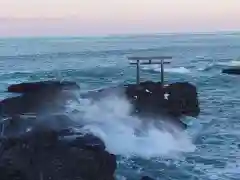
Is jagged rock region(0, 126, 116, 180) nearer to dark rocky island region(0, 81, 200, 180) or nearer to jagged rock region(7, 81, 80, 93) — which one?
dark rocky island region(0, 81, 200, 180)

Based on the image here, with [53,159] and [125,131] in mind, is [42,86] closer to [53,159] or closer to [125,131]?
[125,131]

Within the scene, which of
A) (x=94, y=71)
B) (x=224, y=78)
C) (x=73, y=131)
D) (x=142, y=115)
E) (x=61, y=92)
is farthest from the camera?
(x=94, y=71)

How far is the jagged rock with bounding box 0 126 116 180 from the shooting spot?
58.0ft

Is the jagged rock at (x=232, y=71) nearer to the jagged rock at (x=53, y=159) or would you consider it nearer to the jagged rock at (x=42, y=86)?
the jagged rock at (x=42, y=86)

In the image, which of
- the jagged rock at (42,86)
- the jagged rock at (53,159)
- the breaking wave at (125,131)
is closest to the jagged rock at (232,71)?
the jagged rock at (42,86)

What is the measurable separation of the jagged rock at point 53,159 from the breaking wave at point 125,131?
23.9ft

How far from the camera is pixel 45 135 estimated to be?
63.8 feet

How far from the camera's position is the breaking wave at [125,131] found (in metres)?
27.0

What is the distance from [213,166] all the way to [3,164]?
10570 mm

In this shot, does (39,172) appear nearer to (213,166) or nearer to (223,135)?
(213,166)

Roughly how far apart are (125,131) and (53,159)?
11.9m

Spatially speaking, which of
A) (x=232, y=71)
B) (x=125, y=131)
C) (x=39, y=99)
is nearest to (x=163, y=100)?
(x=125, y=131)

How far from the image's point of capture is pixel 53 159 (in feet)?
60.3

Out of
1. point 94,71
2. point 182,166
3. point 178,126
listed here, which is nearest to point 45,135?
point 182,166
